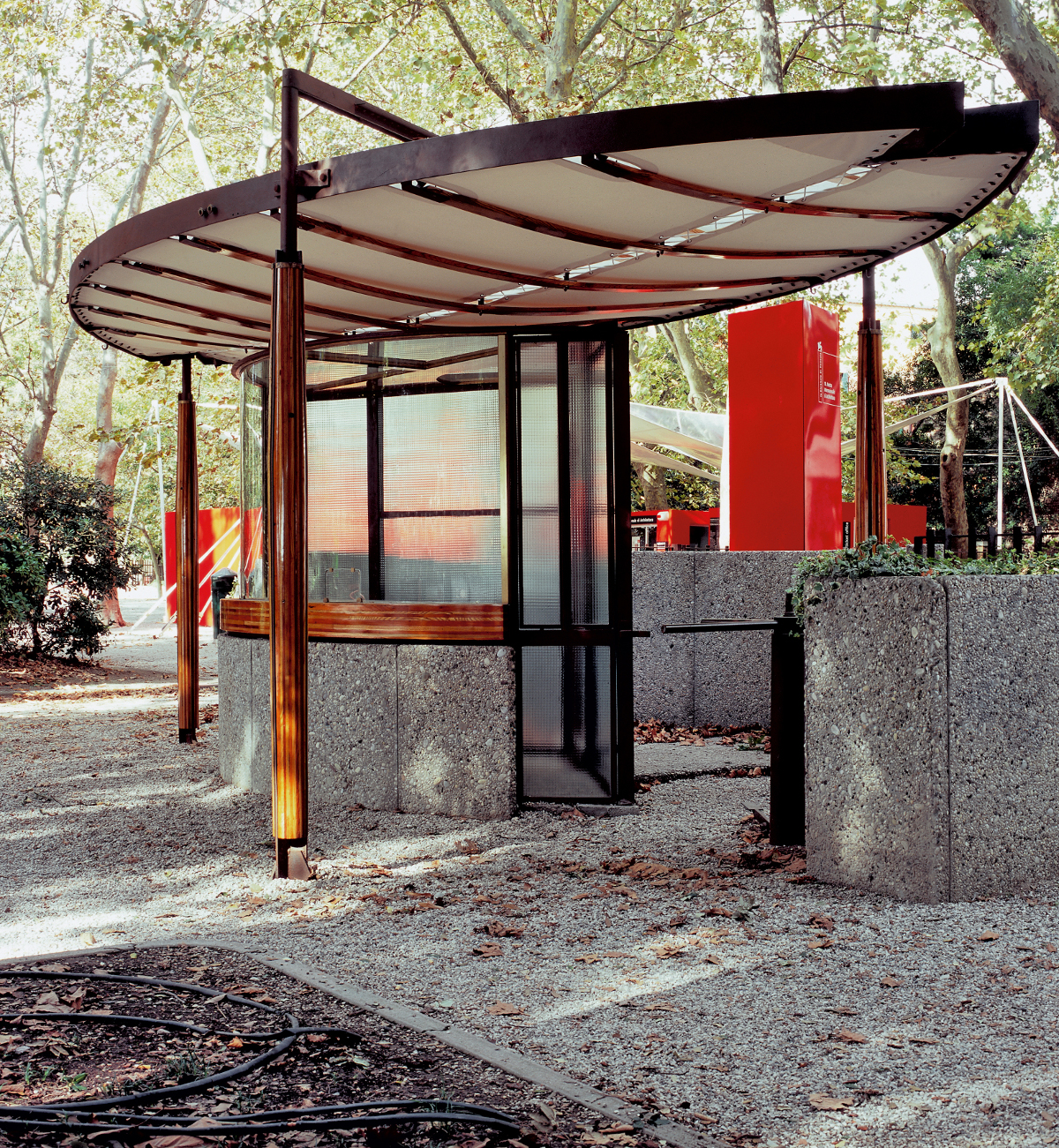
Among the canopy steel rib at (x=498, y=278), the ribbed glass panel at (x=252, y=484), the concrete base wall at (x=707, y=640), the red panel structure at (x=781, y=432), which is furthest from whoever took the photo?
the red panel structure at (x=781, y=432)

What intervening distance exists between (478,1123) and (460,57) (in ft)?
66.2

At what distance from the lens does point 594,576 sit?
25.3 ft

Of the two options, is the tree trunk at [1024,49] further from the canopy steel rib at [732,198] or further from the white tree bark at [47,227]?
the white tree bark at [47,227]

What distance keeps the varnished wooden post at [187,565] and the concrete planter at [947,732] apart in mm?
6584

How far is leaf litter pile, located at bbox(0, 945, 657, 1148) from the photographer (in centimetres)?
301

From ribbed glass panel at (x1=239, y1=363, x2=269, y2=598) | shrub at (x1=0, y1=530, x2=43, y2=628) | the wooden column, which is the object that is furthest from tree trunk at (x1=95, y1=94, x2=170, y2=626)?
the wooden column

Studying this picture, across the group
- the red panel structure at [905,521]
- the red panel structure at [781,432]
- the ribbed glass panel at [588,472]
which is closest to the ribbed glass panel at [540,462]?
the ribbed glass panel at [588,472]

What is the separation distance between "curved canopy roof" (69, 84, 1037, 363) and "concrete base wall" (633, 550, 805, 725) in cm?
333

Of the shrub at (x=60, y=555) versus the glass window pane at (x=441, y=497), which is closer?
the glass window pane at (x=441, y=497)

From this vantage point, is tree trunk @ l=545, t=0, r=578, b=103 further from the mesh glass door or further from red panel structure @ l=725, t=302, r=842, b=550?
the mesh glass door

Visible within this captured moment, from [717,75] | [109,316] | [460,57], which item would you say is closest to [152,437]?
[460,57]

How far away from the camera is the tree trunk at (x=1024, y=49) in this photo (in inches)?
478

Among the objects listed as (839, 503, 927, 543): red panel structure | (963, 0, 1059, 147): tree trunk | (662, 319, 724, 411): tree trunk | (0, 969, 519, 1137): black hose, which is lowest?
(0, 969, 519, 1137): black hose

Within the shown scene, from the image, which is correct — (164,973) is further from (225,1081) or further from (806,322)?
(806,322)
